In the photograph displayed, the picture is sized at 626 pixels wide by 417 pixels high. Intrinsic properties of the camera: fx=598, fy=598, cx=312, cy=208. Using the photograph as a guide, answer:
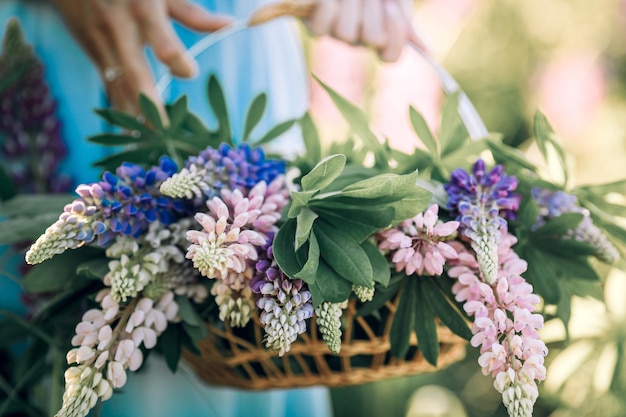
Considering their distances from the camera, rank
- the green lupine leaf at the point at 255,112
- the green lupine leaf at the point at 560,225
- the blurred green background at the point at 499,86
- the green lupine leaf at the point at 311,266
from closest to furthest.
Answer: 1. the green lupine leaf at the point at 311,266
2. the green lupine leaf at the point at 560,225
3. the green lupine leaf at the point at 255,112
4. the blurred green background at the point at 499,86

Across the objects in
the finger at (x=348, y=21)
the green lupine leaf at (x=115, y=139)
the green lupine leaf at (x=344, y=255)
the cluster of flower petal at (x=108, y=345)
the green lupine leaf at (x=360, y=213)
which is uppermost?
the finger at (x=348, y=21)

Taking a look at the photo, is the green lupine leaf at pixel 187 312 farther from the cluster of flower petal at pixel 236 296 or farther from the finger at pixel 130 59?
the finger at pixel 130 59

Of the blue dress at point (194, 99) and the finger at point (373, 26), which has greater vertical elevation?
the finger at point (373, 26)

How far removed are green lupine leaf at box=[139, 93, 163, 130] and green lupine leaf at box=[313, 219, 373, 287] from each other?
0.23 meters

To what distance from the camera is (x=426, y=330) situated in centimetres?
46

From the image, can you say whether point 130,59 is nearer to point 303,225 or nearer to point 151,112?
point 151,112

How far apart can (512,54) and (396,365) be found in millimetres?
1602

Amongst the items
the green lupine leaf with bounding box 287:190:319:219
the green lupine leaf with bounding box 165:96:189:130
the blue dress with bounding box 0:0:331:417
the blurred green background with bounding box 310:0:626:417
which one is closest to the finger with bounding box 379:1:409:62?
the blue dress with bounding box 0:0:331:417

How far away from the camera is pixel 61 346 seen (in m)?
0.56

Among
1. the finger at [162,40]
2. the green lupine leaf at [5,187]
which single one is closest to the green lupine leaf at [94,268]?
the green lupine leaf at [5,187]

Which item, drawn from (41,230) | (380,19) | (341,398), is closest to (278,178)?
(41,230)

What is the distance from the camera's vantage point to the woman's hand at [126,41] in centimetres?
70

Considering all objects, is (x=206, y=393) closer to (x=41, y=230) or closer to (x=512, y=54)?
(x=41, y=230)

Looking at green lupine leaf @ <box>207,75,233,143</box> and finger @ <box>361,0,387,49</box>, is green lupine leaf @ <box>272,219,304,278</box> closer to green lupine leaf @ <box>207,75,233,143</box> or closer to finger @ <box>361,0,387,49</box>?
green lupine leaf @ <box>207,75,233,143</box>
